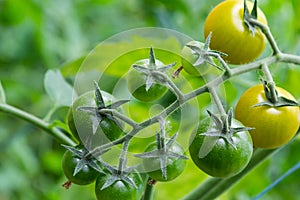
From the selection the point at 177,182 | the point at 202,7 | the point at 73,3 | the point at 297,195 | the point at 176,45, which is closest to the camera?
the point at 176,45

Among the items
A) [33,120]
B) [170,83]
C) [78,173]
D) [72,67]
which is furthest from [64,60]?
[170,83]

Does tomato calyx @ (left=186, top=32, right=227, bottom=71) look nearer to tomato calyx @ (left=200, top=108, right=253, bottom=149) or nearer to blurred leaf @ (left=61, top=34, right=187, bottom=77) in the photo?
tomato calyx @ (left=200, top=108, right=253, bottom=149)

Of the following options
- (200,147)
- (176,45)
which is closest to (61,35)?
(176,45)

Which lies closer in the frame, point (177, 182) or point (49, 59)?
point (177, 182)

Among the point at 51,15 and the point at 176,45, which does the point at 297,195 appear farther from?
the point at 51,15

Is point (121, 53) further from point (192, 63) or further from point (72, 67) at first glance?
point (192, 63)

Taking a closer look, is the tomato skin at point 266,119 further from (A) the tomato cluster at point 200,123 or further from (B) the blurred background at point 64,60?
(B) the blurred background at point 64,60

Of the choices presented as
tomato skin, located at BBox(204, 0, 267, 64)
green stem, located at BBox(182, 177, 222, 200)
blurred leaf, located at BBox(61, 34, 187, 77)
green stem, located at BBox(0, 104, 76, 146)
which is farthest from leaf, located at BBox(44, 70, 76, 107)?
tomato skin, located at BBox(204, 0, 267, 64)

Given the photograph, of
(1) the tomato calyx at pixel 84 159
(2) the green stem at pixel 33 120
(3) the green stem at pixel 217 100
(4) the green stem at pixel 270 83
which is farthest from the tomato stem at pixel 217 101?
(2) the green stem at pixel 33 120
